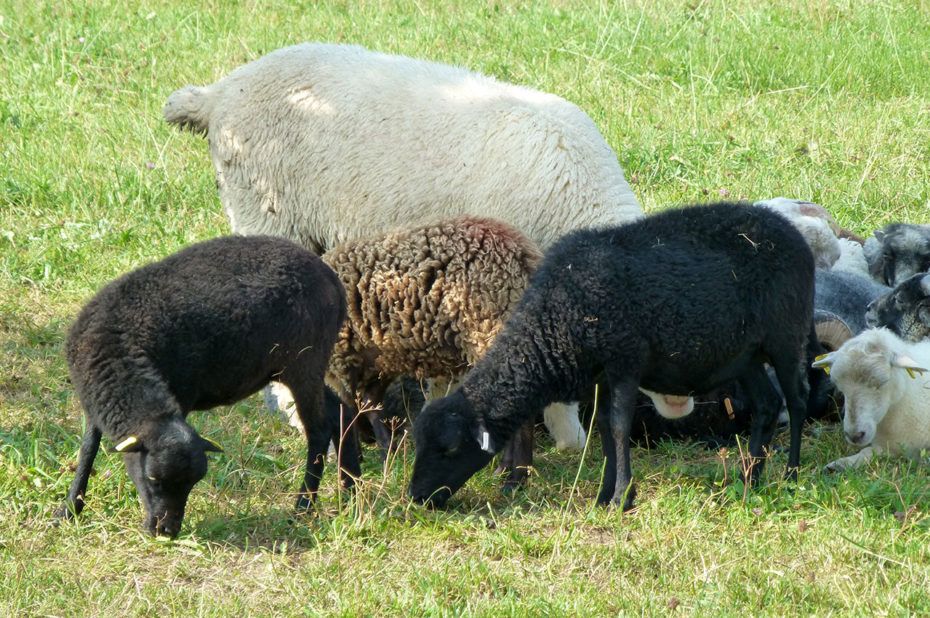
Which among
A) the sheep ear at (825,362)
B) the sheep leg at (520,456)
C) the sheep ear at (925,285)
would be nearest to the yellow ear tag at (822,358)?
the sheep ear at (825,362)

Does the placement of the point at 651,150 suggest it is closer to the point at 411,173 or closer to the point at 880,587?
the point at 411,173

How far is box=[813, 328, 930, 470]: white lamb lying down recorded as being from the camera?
5.27 m

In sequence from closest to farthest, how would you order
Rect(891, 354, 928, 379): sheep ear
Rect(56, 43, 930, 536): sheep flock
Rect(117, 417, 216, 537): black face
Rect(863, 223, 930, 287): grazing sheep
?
Rect(117, 417, 216, 537): black face < Rect(56, 43, 930, 536): sheep flock < Rect(891, 354, 928, 379): sheep ear < Rect(863, 223, 930, 287): grazing sheep

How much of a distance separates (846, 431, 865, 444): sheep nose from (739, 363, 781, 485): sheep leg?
37 cm

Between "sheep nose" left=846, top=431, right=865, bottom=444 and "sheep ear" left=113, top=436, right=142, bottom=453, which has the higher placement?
"sheep ear" left=113, top=436, right=142, bottom=453

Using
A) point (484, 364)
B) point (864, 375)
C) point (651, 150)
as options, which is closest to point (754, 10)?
point (651, 150)

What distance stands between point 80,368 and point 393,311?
4.99 feet

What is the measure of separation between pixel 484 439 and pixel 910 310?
2.72 meters

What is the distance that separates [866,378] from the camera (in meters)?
5.28

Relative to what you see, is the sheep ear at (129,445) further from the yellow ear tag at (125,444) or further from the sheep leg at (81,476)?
the sheep leg at (81,476)

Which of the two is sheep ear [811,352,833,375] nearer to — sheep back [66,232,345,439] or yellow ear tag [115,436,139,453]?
sheep back [66,232,345,439]

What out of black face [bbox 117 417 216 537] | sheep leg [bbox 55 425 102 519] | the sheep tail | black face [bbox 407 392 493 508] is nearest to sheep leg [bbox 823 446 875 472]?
black face [bbox 407 392 493 508]

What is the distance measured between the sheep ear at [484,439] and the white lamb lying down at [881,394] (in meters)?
1.69

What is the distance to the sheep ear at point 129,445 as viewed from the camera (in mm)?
4344
